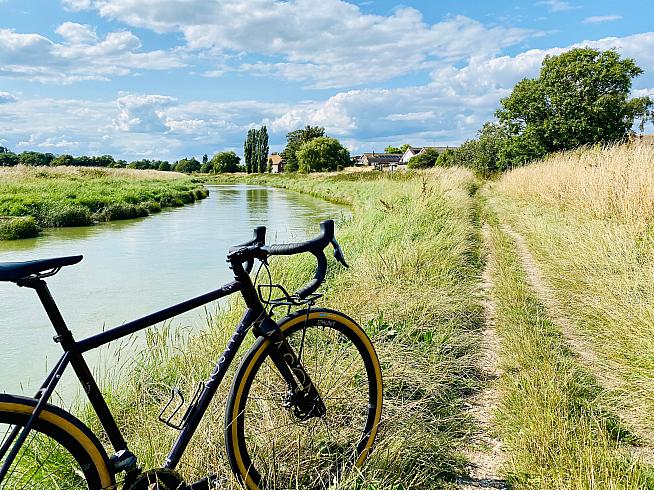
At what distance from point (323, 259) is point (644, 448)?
5.91ft

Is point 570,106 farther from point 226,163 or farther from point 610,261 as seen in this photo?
point 226,163

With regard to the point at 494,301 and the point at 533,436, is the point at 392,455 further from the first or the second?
the point at 494,301

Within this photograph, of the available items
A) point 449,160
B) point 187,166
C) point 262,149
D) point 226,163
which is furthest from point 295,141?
point 449,160

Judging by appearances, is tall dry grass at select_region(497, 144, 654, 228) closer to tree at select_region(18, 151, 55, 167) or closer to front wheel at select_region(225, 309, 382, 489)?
front wheel at select_region(225, 309, 382, 489)

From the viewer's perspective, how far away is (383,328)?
383 cm

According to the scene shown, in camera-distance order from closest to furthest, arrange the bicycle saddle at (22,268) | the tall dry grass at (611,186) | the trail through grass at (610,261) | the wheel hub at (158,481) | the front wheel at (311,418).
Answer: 1. the bicycle saddle at (22,268)
2. the wheel hub at (158,481)
3. the front wheel at (311,418)
4. the trail through grass at (610,261)
5. the tall dry grass at (611,186)

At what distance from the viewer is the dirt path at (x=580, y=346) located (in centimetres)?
251

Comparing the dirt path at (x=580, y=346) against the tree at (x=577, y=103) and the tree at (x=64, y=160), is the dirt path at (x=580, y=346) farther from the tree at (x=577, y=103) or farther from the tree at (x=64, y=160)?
the tree at (x=64, y=160)

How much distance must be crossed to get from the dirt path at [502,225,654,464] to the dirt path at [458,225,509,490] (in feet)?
1.80

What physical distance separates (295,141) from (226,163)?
667 inches

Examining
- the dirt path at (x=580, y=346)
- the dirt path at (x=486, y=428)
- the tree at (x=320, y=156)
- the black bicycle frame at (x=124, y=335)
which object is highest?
the tree at (x=320, y=156)

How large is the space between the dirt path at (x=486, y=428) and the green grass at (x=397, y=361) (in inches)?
2.5

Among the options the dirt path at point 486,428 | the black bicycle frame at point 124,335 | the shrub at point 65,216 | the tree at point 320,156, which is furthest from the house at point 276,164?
the black bicycle frame at point 124,335

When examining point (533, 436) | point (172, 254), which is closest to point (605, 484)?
point (533, 436)
